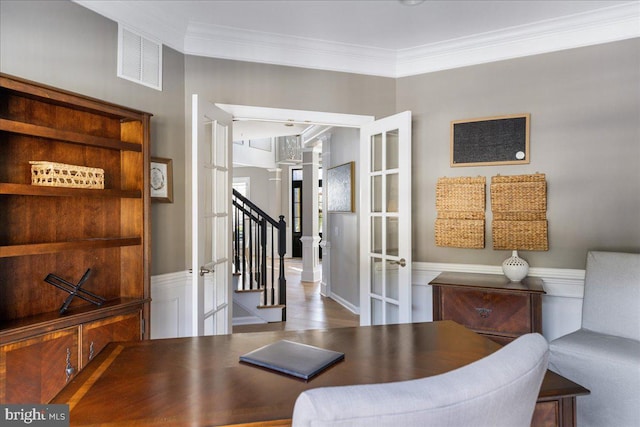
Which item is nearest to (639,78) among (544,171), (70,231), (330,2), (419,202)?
(544,171)

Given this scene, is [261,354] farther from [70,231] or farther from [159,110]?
[159,110]

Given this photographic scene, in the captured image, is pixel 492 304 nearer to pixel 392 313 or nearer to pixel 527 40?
pixel 392 313

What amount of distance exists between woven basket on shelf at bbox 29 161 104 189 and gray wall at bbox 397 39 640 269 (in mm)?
2484

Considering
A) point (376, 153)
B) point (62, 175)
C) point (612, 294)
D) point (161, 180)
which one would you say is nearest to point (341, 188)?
point (376, 153)

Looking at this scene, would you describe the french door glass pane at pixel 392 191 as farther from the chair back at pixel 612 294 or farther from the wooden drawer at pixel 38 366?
the wooden drawer at pixel 38 366

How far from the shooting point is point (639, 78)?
265 centimetres

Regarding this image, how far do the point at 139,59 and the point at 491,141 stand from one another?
259cm

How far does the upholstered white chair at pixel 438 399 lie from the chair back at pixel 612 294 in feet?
7.00

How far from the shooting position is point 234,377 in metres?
1.08

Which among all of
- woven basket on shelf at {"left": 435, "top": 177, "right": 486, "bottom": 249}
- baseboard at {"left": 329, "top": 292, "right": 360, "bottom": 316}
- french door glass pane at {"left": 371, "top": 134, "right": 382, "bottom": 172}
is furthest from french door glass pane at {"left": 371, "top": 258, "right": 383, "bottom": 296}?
baseboard at {"left": 329, "top": 292, "right": 360, "bottom": 316}

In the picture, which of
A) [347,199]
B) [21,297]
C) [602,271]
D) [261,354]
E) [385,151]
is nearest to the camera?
[261,354]

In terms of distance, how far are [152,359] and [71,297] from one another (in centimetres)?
104

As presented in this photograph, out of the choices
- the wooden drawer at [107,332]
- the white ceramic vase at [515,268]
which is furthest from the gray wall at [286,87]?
the white ceramic vase at [515,268]

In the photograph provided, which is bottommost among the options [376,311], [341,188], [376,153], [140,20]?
[376,311]
